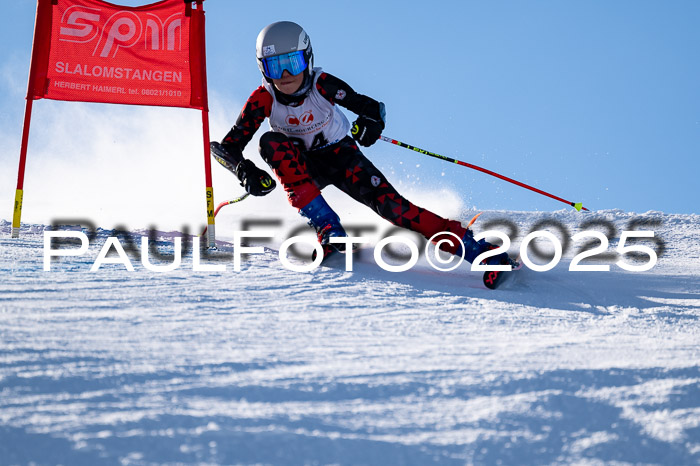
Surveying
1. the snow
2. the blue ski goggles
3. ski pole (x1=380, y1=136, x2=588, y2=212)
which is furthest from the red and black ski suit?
the snow

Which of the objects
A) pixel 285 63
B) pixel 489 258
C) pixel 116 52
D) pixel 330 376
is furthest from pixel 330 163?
pixel 330 376

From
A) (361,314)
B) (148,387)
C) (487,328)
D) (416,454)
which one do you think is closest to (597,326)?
(487,328)

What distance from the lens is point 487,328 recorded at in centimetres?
248

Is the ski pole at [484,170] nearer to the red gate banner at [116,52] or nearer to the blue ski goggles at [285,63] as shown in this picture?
the blue ski goggles at [285,63]

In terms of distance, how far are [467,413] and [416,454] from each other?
0.68 ft

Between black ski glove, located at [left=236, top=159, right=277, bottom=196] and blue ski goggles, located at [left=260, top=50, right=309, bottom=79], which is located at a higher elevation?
blue ski goggles, located at [left=260, top=50, right=309, bottom=79]

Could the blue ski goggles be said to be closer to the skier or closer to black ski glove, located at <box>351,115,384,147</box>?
the skier

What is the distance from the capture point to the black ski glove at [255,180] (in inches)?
141

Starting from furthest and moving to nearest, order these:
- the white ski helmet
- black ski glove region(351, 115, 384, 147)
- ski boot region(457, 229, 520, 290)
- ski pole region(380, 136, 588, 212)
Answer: ski pole region(380, 136, 588, 212), black ski glove region(351, 115, 384, 147), the white ski helmet, ski boot region(457, 229, 520, 290)

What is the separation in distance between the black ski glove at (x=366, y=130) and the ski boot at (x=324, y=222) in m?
0.39

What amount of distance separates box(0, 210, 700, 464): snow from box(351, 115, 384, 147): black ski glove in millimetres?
999

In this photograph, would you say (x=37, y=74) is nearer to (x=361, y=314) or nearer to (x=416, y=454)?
(x=361, y=314)

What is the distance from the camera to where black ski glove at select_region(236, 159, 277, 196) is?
359 centimetres

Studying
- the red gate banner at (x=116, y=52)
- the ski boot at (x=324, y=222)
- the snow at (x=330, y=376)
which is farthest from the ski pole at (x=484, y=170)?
the red gate banner at (x=116, y=52)
